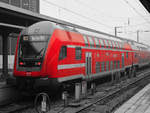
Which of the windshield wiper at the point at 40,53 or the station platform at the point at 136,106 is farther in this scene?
the windshield wiper at the point at 40,53

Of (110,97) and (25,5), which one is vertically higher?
(25,5)

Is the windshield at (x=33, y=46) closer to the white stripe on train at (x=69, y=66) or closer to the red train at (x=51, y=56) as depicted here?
the red train at (x=51, y=56)

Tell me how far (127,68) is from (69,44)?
486 inches

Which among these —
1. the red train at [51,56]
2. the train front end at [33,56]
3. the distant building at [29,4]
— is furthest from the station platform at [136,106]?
the distant building at [29,4]

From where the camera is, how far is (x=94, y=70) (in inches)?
511

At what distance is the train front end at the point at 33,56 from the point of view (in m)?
8.93

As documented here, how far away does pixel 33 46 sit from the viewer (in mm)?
9344

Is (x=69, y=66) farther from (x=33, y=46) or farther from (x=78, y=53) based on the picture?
(x=33, y=46)

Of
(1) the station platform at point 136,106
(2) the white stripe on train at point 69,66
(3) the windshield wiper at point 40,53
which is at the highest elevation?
(3) the windshield wiper at point 40,53

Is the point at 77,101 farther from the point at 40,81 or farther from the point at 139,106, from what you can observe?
the point at 139,106

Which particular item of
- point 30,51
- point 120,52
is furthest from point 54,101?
point 120,52

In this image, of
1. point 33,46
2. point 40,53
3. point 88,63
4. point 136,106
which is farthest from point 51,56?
point 136,106

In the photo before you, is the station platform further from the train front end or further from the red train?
the train front end

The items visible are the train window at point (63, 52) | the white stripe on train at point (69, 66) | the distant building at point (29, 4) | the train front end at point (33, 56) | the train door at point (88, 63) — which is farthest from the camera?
the distant building at point (29, 4)
